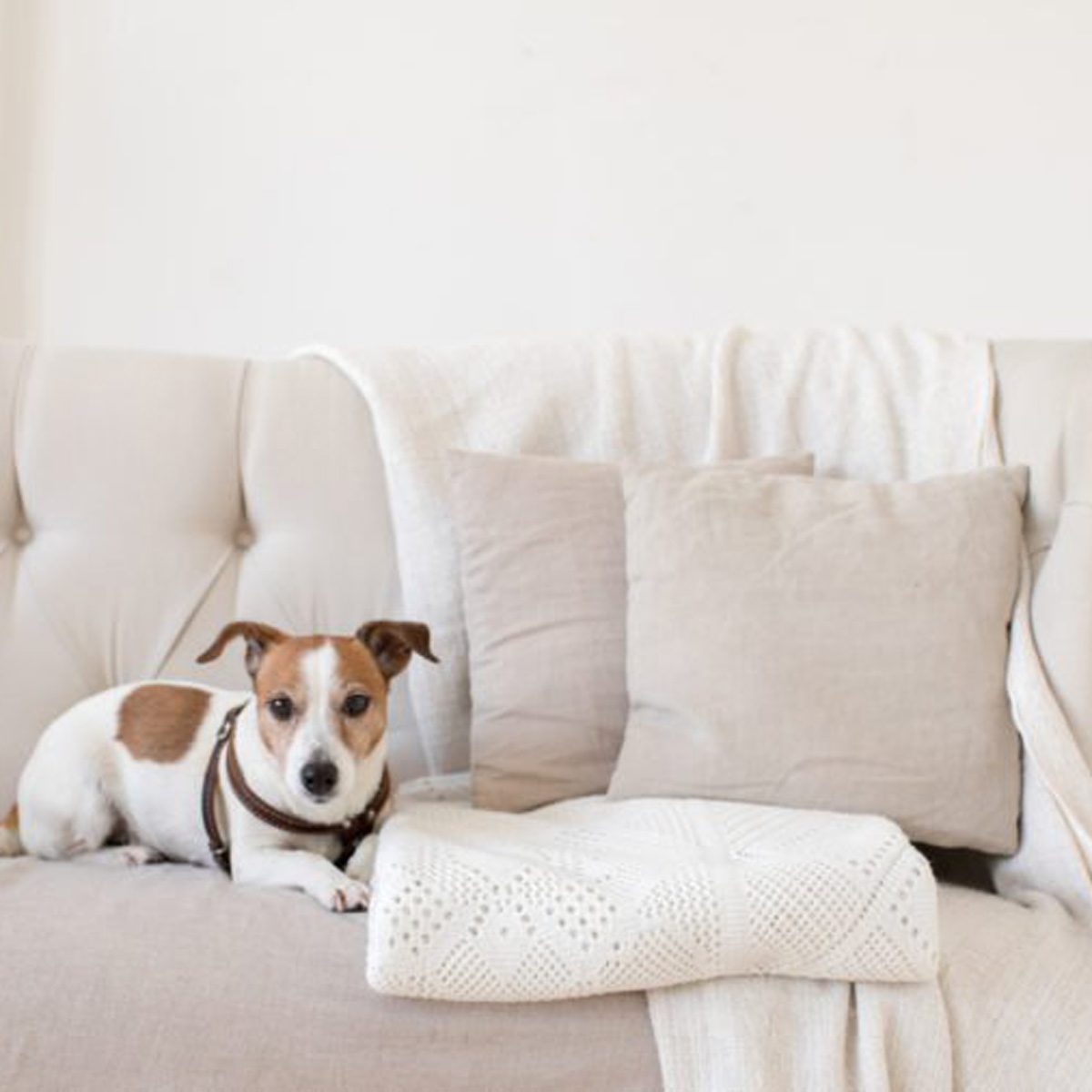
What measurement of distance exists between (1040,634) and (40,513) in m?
1.26

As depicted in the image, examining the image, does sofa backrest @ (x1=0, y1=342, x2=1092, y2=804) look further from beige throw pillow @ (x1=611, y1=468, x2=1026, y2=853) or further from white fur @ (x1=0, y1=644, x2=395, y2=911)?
beige throw pillow @ (x1=611, y1=468, x2=1026, y2=853)

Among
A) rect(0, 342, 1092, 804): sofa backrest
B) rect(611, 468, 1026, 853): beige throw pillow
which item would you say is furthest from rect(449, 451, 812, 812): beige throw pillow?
rect(0, 342, 1092, 804): sofa backrest

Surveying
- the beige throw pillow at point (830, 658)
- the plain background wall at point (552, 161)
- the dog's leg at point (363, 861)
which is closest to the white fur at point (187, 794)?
the dog's leg at point (363, 861)

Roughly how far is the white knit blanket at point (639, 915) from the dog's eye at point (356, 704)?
0.74ft

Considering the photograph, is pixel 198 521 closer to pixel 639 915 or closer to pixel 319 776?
pixel 319 776

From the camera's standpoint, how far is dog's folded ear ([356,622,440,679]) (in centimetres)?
148

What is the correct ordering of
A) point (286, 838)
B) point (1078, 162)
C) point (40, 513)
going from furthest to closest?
point (1078, 162)
point (40, 513)
point (286, 838)

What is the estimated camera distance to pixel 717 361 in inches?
69.2

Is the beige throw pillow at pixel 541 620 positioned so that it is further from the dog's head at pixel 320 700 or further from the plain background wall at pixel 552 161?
the plain background wall at pixel 552 161

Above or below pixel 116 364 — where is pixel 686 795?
below

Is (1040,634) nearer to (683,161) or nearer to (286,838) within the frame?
(286,838)

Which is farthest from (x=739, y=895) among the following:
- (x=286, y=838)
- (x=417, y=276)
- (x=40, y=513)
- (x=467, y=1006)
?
(x=417, y=276)

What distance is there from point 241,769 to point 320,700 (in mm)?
126

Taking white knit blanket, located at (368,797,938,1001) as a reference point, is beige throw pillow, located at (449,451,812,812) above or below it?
above
